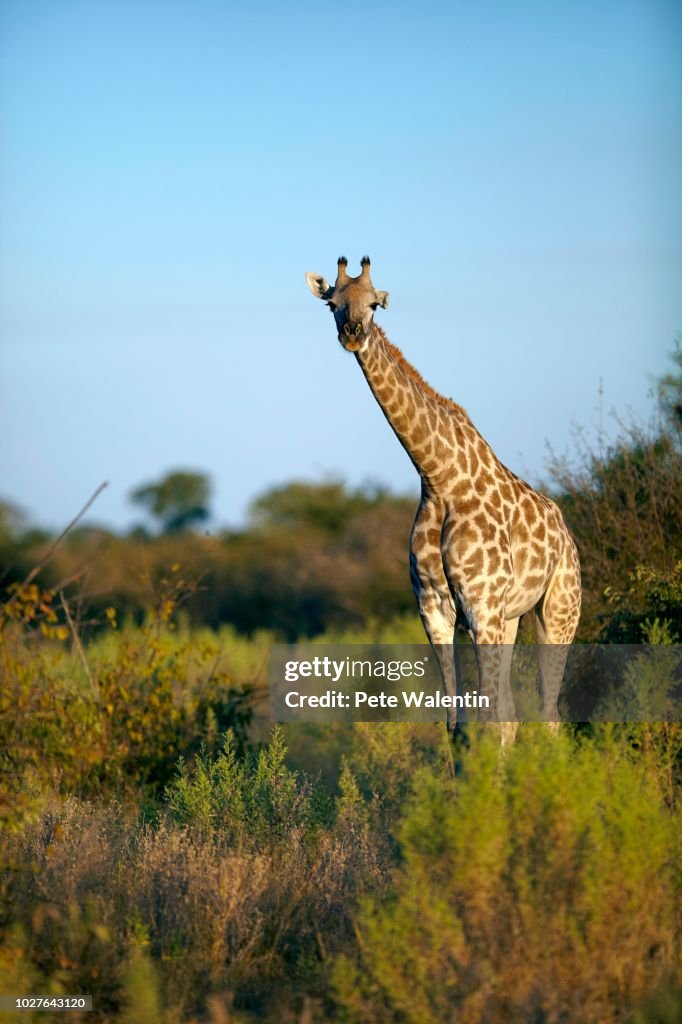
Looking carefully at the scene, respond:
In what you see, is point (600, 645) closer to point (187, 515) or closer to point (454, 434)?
point (454, 434)

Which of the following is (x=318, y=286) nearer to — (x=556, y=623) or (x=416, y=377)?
(x=416, y=377)

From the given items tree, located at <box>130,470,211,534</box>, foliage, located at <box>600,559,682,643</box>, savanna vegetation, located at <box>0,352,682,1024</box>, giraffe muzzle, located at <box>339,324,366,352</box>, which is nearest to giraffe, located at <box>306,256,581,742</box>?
giraffe muzzle, located at <box>339,324,366,352</box>

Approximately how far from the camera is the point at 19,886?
5.77 m

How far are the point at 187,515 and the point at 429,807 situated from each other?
4071cm

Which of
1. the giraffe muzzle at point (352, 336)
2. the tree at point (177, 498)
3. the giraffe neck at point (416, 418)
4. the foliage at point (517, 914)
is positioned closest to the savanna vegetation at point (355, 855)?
the foliage at point (517, 914)

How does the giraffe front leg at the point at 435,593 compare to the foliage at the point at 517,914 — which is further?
the giraffe front leg at the point at 435,593

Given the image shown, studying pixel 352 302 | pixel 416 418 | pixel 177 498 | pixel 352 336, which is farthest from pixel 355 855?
pixel 177 498

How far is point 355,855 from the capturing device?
20.9 ft

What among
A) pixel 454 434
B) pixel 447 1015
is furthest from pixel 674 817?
pixel 454 434

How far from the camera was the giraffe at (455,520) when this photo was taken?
7344 millimetres

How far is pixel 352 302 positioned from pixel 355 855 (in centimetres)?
308

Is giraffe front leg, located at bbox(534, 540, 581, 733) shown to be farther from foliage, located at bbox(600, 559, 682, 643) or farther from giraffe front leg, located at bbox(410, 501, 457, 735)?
giraffe front leg, located at bbox(410, 501, 457, 735)

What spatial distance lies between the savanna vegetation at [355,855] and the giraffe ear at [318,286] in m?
2.57

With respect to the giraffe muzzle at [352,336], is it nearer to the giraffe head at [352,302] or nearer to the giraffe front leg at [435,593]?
the giraffe head at [352,302]
